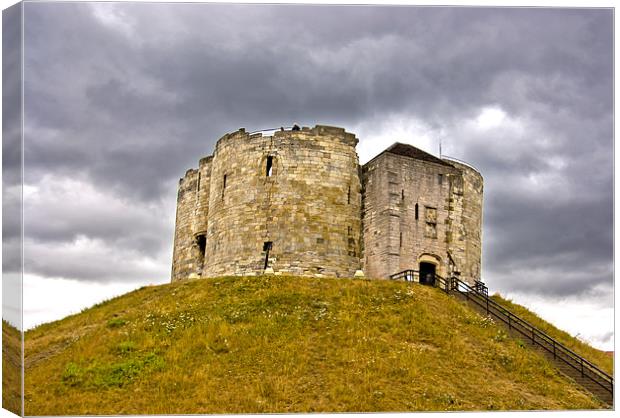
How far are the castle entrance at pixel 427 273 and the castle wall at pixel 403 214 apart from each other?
294mm

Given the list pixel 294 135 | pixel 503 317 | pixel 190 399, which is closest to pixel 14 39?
pixel 190 399

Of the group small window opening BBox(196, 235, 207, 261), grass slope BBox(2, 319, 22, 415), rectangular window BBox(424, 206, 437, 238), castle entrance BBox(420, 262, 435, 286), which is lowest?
grass slope BBox(2, 319, 22, 415)

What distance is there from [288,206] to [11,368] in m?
15.0

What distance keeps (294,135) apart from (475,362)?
14.0 m

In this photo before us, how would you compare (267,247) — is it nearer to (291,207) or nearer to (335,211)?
(291,207)

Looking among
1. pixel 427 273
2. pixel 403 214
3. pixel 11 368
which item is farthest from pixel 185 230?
pixel 11 368

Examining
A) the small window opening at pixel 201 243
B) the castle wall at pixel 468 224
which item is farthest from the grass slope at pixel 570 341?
the small window opening at pixel 201 243

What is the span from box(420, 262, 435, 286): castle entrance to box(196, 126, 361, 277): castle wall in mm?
2743

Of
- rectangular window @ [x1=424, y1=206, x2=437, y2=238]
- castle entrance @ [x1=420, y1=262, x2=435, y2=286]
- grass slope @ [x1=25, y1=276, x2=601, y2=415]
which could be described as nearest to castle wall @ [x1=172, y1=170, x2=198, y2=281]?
grass slope @ [x1=25, y1=276, x2=601, y2=415]

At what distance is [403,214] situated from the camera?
27.2 m

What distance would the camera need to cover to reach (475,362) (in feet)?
58.9

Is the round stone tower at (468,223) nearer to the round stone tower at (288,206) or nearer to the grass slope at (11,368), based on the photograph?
the round stone tower at (288,206)

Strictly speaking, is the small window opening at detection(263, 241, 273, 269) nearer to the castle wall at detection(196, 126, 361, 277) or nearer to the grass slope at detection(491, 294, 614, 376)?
the castle wall at detection(196, 126, 361, 277)

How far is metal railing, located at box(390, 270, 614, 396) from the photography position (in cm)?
1895
